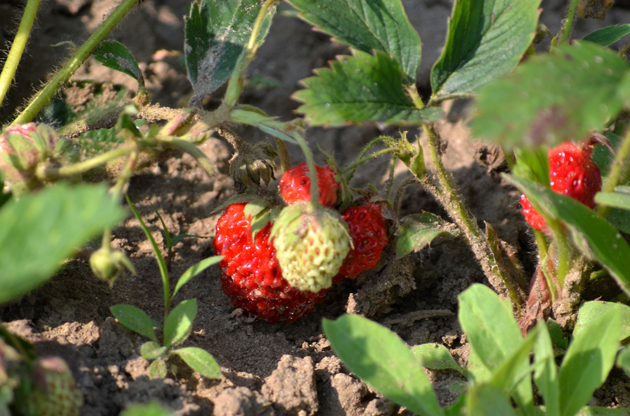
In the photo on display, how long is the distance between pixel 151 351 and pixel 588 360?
92cm

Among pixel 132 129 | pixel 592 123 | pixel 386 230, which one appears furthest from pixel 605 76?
pixel 132 129

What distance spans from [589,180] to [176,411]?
108 cm

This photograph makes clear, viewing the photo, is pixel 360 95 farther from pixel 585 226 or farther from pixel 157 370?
pixel 157 370

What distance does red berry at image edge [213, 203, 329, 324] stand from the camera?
1.48 meters

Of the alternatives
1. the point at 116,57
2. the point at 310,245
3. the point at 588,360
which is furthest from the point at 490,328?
the point at 116,57

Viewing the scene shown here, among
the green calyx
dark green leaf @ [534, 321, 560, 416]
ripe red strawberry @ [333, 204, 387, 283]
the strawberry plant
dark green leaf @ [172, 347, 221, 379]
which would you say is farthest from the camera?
ripe red strawberry @ [333, 204, 387, 283]

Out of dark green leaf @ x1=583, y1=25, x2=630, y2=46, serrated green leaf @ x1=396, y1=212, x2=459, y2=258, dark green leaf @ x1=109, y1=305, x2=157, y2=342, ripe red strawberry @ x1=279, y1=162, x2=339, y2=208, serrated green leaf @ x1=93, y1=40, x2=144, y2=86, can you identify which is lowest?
dark green leaf @ x1=109, y1=305, x2=157, y2=342

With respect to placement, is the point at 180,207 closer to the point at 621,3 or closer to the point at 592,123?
the point at 592,123

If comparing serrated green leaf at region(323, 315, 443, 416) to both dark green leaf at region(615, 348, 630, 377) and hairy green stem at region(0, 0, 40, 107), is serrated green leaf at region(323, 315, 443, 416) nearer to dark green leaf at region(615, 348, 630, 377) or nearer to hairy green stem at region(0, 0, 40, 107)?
dark green leaf at region(615, 348, 630, 377)

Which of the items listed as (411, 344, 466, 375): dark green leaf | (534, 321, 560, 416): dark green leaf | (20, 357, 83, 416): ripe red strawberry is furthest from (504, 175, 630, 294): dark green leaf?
(20, 357, 83, 416): ripe red strawberry

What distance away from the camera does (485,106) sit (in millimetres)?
795

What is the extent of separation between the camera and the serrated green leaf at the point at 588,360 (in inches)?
41.0

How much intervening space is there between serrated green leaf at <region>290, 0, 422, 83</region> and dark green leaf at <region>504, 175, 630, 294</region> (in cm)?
45

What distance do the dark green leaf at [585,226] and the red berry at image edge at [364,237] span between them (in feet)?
1.53
